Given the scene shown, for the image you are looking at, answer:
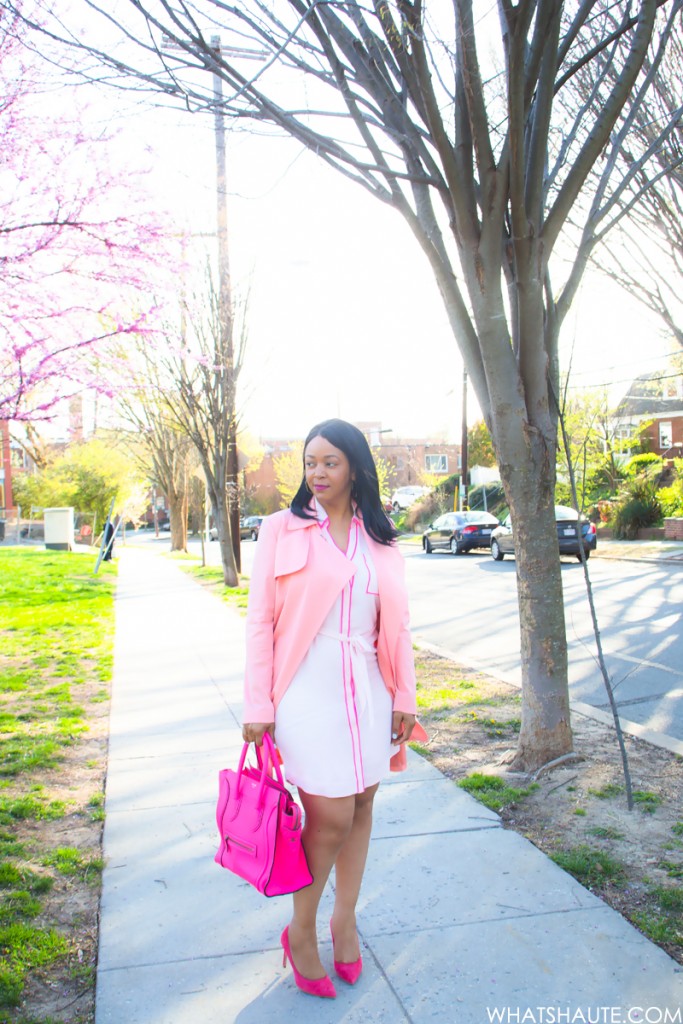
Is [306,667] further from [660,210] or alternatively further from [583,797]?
[660,210]

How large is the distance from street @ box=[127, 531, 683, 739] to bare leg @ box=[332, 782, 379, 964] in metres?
2.57

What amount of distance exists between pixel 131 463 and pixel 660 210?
34033 millimetres

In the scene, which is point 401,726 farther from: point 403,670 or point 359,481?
point 359,481

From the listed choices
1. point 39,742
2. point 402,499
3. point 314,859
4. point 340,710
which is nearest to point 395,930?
point 314,859

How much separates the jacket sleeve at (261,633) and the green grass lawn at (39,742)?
120cm

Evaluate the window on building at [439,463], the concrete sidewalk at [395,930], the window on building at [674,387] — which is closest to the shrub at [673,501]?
the window on building at [674,387]

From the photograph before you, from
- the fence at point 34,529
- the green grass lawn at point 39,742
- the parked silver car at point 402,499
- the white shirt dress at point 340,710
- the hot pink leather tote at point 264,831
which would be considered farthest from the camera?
the parked silver car at point 402,499

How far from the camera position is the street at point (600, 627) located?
281 inches

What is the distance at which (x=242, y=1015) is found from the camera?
2.62 m

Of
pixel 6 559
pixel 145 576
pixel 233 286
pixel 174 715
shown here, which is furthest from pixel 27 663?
pixel 6 559

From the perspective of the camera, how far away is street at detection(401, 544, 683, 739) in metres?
7.14

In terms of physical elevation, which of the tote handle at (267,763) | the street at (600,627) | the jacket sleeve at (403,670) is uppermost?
the jacket sleeve at (403,670)

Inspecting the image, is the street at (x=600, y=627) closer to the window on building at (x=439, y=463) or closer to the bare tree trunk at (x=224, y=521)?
the bare tree trunk at (x=224, y=521)

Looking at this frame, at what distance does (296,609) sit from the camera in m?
2.74
